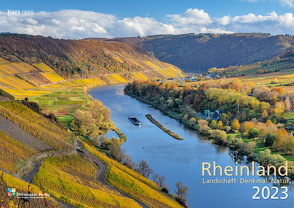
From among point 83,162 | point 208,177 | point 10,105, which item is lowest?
point 208,177

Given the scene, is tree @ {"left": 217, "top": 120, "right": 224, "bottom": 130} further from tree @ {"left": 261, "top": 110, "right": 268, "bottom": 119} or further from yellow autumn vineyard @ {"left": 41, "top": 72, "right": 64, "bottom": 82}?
yellow autumn vineyard @ {"left": 41, "top": 72, "right": 64, "bottom": 82}

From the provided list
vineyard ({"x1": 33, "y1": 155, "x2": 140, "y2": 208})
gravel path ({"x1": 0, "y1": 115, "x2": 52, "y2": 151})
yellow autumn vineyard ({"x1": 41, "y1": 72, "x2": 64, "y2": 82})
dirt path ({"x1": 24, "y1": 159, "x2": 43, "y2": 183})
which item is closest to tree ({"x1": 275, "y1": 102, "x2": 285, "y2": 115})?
vineyard ({"x1": 33, "y1": 155, "x2": 140, "y2": 208})

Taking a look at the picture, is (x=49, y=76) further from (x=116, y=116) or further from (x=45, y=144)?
(x=45, y=144)

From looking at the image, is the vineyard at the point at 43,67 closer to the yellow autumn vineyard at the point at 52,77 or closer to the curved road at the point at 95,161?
the yellow autumn vineyard at the point at 52,77

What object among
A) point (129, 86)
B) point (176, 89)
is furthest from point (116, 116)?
point (129, 86)

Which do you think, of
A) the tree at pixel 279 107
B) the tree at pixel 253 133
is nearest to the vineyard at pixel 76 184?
the tree at pixel 253 133
